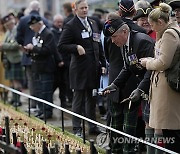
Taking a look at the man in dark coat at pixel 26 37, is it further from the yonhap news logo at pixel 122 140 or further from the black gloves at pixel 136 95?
the black gloves at pixel 136 95

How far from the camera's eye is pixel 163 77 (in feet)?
20.1

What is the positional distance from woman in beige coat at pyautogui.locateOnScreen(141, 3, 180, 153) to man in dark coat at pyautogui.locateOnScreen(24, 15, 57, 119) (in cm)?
400

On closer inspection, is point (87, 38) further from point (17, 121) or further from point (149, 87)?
point (149, 87)

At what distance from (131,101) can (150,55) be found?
57 centimetres

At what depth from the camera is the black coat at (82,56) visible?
857 cm

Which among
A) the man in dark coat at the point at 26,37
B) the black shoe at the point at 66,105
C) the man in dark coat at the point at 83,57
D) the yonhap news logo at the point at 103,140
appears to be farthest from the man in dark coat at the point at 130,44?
the man in dark coat at the point at 26,37

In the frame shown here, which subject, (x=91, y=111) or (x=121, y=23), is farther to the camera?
(x=91, y=111)

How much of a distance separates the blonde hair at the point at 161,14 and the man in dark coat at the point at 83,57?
8.14 feet

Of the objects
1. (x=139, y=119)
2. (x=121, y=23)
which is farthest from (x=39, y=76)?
(x=121, y=23)

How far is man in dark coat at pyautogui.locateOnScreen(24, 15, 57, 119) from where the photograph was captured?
33.0 feet

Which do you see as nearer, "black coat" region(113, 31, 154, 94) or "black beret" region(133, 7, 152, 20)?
"black coat" region(113, 31, 154, 94)

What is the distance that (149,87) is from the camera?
6445 millimetres

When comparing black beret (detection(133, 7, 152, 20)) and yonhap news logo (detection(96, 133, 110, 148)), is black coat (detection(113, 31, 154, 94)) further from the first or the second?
yonhap news logo (detection(96, 133, 110, 148))

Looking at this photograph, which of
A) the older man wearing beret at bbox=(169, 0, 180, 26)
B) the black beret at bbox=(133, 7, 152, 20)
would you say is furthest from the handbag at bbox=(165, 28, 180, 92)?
the black beret at bbox=(133, 7, 152, 20)
